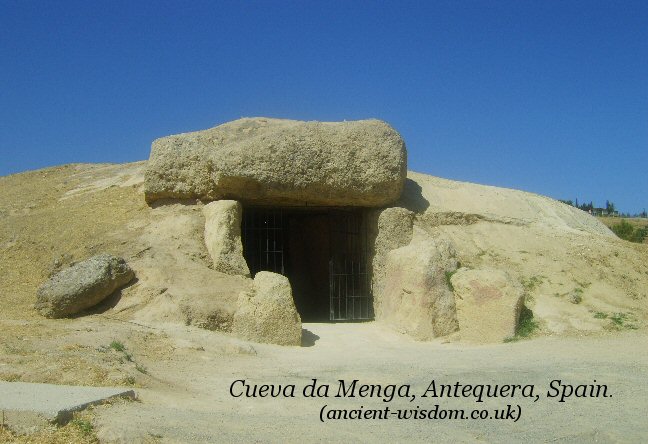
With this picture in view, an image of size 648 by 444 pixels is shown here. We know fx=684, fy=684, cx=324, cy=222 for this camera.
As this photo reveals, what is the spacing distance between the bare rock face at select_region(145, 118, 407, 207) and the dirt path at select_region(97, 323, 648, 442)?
3042mm

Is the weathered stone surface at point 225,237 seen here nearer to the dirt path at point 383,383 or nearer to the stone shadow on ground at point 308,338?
the stone shadow on ground at point 308,338

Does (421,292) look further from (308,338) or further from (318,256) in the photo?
(318,256)

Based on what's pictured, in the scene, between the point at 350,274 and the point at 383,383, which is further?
the point at 350,274

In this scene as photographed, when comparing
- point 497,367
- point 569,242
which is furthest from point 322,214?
point 497,367

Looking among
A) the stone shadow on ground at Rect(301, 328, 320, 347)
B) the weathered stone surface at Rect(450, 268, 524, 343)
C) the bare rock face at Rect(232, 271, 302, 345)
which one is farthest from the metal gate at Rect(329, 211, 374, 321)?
the bare rock face at Rect(232, 271, 302, 345)

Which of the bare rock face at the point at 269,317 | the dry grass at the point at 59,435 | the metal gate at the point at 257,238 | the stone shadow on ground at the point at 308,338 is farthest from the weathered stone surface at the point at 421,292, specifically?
the dry grass at the point at 59,435

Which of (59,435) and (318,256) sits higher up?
(318,256)

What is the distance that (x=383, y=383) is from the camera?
678 cm

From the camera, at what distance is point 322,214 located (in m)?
16.0

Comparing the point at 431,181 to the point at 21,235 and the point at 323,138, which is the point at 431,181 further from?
the point at 21,235

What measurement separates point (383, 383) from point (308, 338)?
3.45 m

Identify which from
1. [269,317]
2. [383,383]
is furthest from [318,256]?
[383,383]

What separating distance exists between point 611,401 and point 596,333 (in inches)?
163

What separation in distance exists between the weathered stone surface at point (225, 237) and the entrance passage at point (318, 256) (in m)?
1.38
